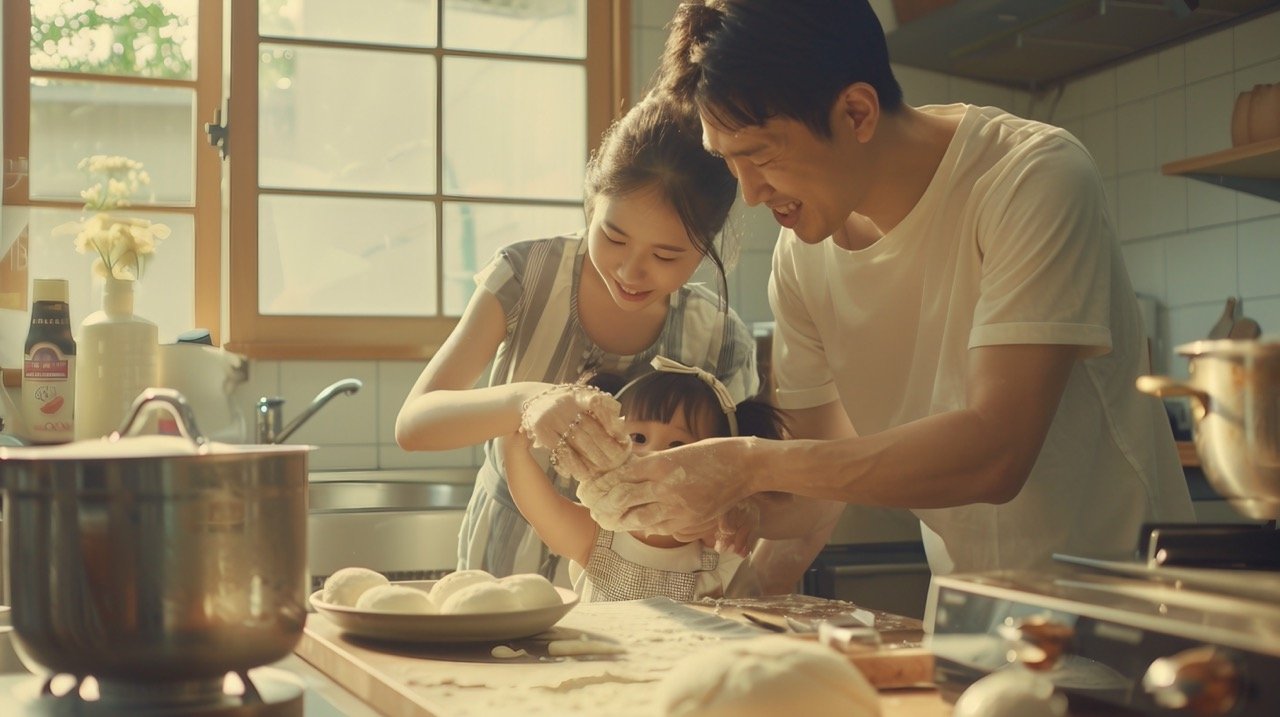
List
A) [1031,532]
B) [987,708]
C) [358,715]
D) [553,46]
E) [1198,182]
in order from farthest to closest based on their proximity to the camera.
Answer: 1. [553,46]
2. [1198,182]
3. [1031,532]
4. [358,715]
5. [987,708]

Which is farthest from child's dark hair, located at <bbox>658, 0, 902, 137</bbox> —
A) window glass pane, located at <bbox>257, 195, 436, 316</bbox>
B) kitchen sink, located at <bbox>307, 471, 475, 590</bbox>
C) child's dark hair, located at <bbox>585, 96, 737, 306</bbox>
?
window glass pane, located at <bbox>257, 195, 436, 316</bbox>

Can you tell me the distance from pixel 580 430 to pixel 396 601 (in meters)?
0.37

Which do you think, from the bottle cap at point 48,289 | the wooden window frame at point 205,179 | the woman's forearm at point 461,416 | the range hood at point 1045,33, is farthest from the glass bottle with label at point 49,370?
the range hood at point 1045,33

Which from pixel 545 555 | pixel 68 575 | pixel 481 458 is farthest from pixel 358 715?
pixel 481 458

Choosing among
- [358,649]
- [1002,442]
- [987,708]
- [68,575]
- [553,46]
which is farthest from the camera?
[553,46]

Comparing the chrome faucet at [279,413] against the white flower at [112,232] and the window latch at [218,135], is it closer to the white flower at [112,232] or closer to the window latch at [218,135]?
the white flower at [112,232]

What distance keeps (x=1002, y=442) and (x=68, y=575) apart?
0.85 meters

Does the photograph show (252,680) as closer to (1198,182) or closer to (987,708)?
(987,708)

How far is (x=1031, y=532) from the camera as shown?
1426mm

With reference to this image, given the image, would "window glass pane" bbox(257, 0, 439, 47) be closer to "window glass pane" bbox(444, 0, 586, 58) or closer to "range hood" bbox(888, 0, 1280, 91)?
"window glass pane" bbox(444, 0, 586, 58)

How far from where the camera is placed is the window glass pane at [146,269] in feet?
9.57

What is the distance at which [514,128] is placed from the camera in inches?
125

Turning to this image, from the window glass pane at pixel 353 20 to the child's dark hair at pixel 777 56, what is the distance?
183cm

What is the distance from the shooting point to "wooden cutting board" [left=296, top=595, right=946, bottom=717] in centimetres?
84
